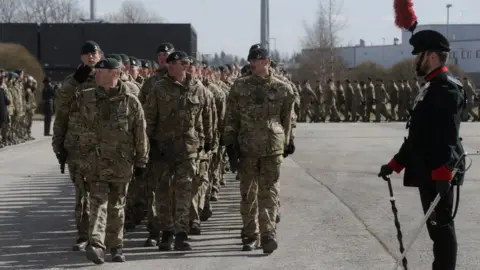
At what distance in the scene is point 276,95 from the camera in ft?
28.4

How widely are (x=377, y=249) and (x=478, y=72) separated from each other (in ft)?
277

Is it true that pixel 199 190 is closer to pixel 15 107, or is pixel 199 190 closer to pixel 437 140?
pixel 437 140

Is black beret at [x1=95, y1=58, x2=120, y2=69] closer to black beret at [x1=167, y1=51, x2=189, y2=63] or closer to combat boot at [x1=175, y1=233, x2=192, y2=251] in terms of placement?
black beret at [x1=167, y1=51, x2=189, y2=63]

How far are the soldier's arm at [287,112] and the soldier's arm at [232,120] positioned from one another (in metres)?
0.46

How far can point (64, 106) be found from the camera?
8.57 m

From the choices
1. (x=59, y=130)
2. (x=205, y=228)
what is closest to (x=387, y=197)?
(x=205, y=228)

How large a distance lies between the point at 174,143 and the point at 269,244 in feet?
4.56

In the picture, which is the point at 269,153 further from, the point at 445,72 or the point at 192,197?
the point at 445,72

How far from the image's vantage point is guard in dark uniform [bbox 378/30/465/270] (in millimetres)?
6328

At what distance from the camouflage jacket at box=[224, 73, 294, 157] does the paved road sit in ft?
3.49

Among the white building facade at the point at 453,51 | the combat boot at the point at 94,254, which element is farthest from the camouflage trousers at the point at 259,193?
the white building facade at the point at 453,51

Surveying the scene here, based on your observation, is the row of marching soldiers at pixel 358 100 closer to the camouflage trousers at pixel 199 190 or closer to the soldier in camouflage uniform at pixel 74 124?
the camouflage trousers at pixel 199 190

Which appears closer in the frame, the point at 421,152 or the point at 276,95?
the point at 421,152

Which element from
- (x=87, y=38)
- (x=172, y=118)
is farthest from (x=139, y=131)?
(x=87, y=38)
